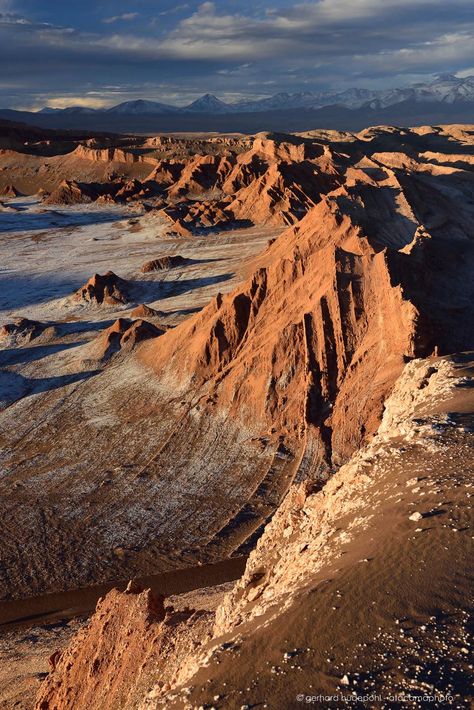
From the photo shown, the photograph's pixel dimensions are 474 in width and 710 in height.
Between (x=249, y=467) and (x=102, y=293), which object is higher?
(x=102, y=293)

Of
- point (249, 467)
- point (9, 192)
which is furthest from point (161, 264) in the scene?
point (9, 192)

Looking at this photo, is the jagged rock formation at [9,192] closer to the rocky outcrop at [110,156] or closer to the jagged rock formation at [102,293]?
the rocky outcrop at [110,156]

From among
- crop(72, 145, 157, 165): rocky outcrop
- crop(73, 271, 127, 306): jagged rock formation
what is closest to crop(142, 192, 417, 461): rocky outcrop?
crop(73, 271, 127, 306): jagged rock formation

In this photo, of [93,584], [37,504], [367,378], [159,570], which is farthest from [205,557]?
[367,378]

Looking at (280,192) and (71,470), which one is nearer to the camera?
(71,470)

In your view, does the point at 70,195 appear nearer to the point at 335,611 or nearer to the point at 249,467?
the point at 249,467

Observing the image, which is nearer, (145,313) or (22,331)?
(22,331)

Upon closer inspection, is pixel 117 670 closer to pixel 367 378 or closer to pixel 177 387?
pixel 367 378
